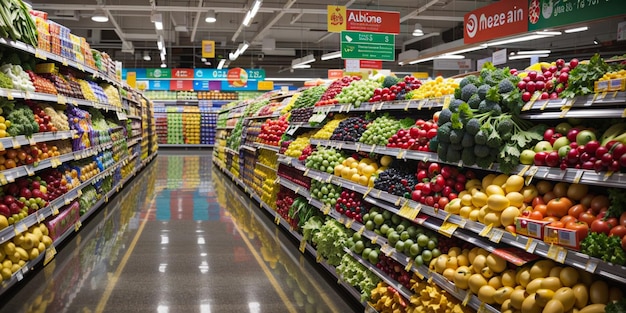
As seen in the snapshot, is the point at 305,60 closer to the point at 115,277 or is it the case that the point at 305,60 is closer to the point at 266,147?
the point at 266,147

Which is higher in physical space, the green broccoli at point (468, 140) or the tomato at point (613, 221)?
the green broccoli at point (468, 140)

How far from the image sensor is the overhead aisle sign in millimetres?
7559

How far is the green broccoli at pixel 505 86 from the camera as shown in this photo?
10.5 feet

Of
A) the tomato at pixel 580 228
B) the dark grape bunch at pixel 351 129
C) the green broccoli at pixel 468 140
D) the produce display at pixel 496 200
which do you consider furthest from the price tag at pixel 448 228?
the dark grape bunch at pixel 351 129

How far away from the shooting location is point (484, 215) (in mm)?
3086

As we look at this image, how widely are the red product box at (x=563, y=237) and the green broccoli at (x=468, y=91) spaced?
1092 millimetres

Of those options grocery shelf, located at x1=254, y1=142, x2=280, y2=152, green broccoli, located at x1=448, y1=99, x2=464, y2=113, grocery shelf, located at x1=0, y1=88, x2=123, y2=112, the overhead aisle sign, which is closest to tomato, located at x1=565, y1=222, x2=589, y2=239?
green broccoli, located at x1=448, y1=99, x2=464, y2=113

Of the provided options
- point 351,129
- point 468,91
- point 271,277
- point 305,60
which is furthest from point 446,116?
point 305,60

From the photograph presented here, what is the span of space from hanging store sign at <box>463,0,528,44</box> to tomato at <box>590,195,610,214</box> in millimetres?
7902

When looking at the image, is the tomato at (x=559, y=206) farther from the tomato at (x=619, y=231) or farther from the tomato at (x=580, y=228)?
the tomato at (x=619, y=231)

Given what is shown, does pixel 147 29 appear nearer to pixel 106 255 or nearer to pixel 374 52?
pixel 374 52

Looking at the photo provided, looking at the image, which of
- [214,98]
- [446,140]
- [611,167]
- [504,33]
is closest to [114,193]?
Answer: [504,33]

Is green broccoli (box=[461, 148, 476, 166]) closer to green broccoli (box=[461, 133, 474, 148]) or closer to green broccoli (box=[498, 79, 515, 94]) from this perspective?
green broccoli (box=[461, 133, 474, 148])

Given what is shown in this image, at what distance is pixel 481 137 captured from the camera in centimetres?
308
